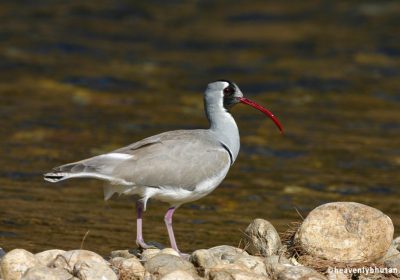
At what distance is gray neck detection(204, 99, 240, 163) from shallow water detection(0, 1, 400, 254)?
1280 mm

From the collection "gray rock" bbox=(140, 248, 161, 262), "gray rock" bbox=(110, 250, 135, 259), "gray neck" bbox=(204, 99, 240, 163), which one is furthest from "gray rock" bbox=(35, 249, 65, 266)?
"gray neck" bbox=(204, 99, 240, 163)

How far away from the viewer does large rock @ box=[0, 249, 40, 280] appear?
24.2ft

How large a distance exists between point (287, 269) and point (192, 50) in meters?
13.3

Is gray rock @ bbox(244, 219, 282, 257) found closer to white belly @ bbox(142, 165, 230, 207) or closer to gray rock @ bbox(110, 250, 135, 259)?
white belly @ bbox(142, 165, 230, 207)

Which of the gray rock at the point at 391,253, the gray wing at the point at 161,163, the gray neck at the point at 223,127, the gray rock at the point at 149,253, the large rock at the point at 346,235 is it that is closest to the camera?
the large rock at the point at 346,235

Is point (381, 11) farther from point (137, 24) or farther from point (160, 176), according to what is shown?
point (160, 176)

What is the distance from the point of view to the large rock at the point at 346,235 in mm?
8156

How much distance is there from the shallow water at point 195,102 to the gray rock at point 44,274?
2.61 meters

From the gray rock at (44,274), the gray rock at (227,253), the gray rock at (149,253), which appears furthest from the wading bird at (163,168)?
the gray rock at (44,274)

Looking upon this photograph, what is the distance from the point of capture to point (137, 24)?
2244 centimetres

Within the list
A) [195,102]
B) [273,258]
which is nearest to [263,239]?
[273,258]

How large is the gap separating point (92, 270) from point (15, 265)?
2.03 feet

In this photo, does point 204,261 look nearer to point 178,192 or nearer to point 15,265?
point 178,192

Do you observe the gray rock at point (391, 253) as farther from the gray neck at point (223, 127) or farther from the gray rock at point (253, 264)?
the gray neck at point (223, 127)
